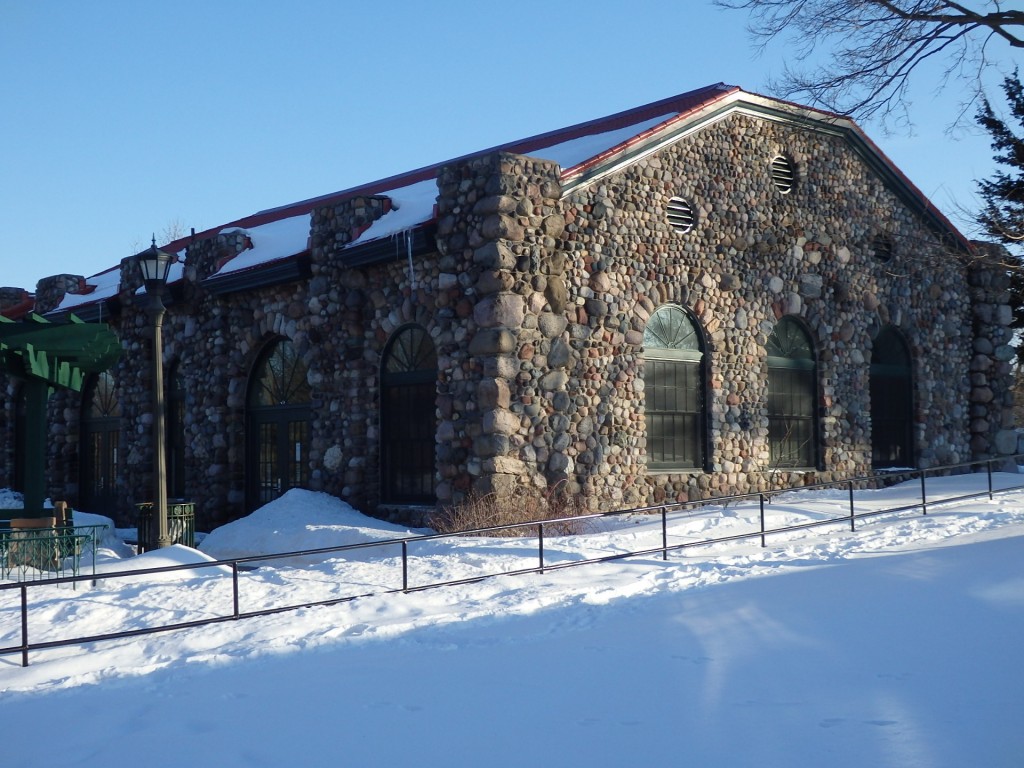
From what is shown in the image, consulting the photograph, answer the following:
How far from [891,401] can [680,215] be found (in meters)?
6.54

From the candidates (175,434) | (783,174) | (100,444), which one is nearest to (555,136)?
(783,174)

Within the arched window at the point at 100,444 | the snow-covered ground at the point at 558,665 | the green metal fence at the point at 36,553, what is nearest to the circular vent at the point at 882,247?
the snow-covered ground at the point at 558,665

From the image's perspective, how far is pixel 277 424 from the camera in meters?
19.8

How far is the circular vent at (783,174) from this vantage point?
64.2 feet

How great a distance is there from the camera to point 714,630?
855 cm

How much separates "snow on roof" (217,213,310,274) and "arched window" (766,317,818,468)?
8.65m

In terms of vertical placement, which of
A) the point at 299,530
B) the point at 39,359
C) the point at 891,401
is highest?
the point at 39,359

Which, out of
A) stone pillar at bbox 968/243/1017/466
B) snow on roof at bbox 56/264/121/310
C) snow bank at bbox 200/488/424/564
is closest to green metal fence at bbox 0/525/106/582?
snow bank at bbox 200/488/424/564

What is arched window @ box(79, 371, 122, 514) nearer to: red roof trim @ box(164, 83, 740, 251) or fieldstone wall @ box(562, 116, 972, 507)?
red roof trim @ box(164, 83, 740, 251)

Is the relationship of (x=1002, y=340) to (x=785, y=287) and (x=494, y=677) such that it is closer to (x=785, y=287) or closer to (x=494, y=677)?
(x=785, y=287)

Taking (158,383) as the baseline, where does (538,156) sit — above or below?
above

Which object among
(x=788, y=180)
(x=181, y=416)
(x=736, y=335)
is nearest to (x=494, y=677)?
(x=736, y=335)

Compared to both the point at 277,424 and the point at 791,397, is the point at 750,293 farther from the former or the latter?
the point at 277,424

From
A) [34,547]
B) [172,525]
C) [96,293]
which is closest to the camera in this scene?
[34,547]
